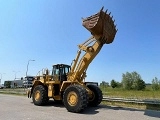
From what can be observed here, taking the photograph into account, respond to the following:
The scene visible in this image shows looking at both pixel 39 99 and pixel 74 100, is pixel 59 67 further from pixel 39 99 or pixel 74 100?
pixel 74 100

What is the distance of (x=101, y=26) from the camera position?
39.2 feet

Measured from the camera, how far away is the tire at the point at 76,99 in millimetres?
11250

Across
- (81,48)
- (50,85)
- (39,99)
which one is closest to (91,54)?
(81,48)

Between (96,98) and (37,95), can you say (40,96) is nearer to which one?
(37,95)

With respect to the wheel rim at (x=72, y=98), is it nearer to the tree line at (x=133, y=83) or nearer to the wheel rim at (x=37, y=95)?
the wheel rim at (x=37, y=95)

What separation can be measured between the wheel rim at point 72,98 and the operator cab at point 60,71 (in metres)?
2.78

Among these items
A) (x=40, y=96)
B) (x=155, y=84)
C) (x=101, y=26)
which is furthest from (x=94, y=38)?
(x=155, y=84)

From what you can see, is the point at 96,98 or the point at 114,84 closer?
the point at 96,98

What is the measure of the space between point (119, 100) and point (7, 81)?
82.0 metres

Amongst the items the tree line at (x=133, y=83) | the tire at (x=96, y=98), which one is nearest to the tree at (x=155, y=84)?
the tree line at (x=133, y=83)

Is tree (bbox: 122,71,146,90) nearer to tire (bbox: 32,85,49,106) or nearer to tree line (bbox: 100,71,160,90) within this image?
tree line (bbox: 100,71,160,90)

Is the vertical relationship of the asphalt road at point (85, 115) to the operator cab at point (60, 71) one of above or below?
below

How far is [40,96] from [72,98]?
3756 millimetres

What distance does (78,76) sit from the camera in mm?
13695
